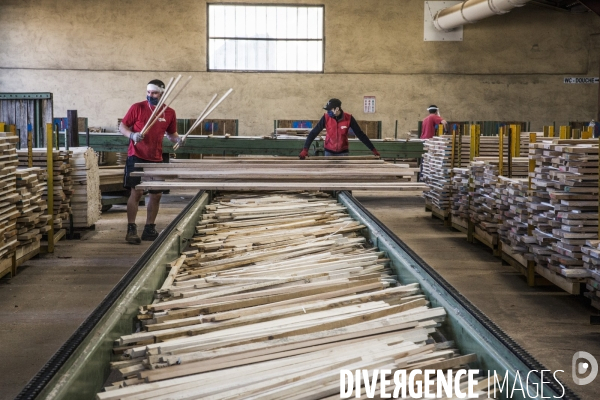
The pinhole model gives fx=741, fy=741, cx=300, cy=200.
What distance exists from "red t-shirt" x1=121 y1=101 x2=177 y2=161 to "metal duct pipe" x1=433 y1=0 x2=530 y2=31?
10.4 m

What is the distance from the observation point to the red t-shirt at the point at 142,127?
342 inches

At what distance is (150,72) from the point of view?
20.2 metres

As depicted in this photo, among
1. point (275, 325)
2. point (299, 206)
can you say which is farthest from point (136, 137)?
point (275, 325)

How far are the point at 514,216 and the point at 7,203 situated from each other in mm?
5080

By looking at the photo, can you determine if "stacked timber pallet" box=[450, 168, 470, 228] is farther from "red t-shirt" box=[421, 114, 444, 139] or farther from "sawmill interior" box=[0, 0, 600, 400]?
"red t-shirt" box=[421, 114, 444, 139]

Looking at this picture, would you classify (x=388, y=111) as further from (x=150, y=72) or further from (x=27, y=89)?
(x=27, y=89)

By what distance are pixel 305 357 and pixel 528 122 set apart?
1937 cm

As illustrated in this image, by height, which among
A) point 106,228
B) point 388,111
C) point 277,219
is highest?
point 388,111

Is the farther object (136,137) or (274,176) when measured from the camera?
(136,137)

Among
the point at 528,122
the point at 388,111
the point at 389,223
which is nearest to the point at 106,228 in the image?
the point at 389,223

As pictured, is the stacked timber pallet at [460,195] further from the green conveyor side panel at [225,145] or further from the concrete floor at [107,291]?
the green conveyor side panel at [225,145]

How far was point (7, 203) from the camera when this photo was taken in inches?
274

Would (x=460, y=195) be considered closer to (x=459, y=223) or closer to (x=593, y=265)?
(x=459, y=223)

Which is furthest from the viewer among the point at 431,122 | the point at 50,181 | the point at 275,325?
the point at 431,122
